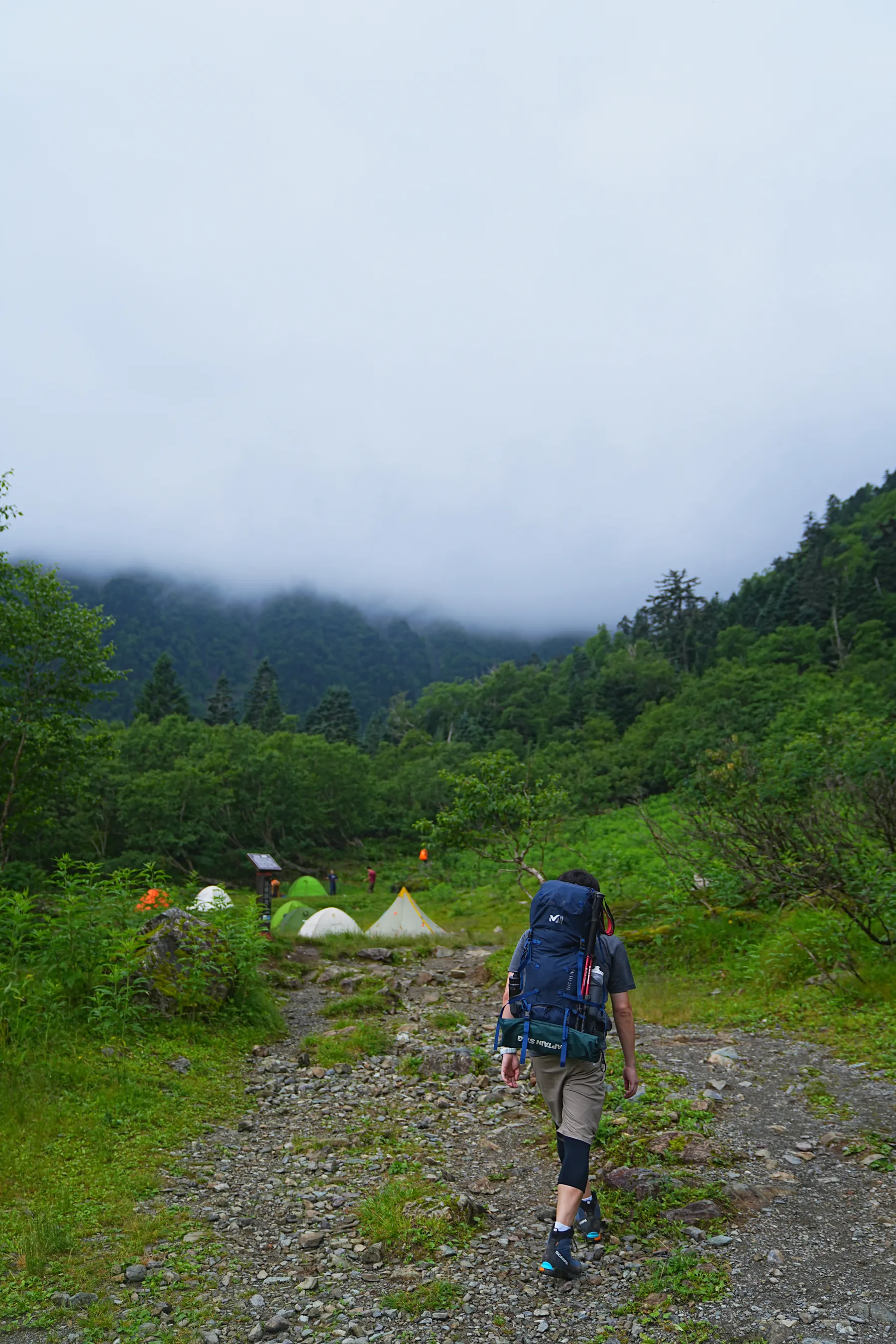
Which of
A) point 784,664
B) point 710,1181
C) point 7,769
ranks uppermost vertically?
point 784,664

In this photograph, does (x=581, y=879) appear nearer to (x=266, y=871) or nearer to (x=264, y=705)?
(x=266, y=871)

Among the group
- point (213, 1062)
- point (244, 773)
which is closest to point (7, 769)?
point (213, 1062)

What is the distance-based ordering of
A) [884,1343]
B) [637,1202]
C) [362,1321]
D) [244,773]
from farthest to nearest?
1. [244,773]
2. [637,1202]
3. [362,1321]
4. [884,1343]

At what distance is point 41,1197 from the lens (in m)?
5.77

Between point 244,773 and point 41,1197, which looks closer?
point 41,1197

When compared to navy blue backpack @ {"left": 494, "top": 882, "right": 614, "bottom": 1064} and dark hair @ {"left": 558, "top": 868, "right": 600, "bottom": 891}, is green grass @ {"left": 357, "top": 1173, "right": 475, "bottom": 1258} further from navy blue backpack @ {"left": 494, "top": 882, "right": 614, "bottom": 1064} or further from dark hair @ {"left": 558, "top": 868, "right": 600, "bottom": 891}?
dark hair @ {"left": 558, "top": 868, "right": 600, "bottom": 891}

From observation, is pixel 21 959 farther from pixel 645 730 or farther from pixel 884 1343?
pixel 645 730

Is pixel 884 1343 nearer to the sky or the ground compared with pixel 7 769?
nearer to the ground

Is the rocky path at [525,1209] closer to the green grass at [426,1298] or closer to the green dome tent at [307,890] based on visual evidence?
the green grass at [426,1298]

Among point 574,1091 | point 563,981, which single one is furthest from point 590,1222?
point 563,981

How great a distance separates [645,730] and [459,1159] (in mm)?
61810

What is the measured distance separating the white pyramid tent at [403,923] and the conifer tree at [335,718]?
2595 inches

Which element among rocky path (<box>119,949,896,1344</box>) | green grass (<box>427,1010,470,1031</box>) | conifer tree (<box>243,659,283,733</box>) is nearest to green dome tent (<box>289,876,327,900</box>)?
green grass (<box>427,1010,470,1031</box>)

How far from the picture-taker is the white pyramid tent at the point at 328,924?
79.0 ft
